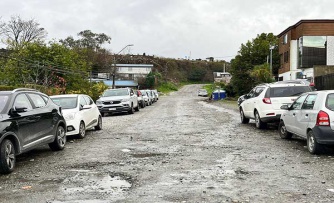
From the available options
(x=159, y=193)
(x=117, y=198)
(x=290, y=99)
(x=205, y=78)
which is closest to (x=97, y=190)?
(x=117, y=198)

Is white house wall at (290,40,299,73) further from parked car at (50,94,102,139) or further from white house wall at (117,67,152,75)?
white house wall at (117,67,152,75)

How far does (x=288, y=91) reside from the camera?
45.9 feet

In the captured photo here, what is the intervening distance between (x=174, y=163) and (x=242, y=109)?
9.40 m

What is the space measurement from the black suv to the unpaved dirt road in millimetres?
376

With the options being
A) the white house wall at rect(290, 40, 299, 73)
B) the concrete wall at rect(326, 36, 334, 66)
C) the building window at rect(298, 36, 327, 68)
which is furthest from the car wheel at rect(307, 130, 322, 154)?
the white house wall at rect(290, 40, 299, 73)

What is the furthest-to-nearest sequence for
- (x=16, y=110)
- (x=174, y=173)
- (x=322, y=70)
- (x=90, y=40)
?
1. (x=90, y=40)
2. (x=322, y=70)
3. (x=16, y=110)
4. (x=174, y=173)

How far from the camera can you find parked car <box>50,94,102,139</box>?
484 inches

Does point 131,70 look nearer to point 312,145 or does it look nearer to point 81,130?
point 81,130

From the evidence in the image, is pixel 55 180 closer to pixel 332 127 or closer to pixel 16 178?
pixel 16 178

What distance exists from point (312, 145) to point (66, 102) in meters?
Result: 8.22

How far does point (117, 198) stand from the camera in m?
5.55

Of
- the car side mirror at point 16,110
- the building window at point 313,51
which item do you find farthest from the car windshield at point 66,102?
the building window at point 313,51

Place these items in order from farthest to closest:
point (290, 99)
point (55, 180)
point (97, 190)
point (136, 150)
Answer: point (290, 99) → point (136, 150) → point (55, 180) → point (97, 190)

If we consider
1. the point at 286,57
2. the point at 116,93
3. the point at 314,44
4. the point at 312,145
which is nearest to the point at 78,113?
the point at 312,145
